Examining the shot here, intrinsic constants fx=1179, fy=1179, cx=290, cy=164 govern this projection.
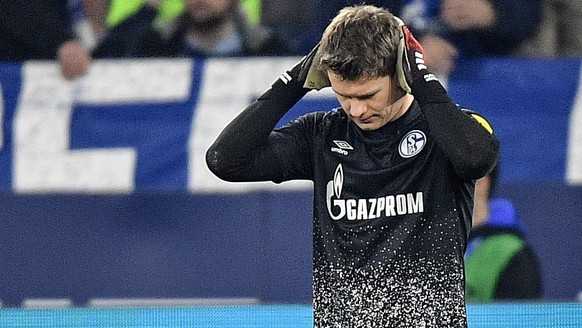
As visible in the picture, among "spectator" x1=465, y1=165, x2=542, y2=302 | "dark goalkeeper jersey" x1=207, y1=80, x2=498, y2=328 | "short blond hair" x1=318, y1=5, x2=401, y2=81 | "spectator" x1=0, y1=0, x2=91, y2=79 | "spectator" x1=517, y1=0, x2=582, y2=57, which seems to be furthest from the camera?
"spectator" x1=0, y1=0, x2=91, y2=79

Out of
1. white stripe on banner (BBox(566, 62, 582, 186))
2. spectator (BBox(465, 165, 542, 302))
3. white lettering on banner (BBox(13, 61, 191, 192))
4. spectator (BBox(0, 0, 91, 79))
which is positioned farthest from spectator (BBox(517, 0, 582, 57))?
spectator (BBox(0, 0, 91, 79))

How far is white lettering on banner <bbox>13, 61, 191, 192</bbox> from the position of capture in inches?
237

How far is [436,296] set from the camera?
2830mm

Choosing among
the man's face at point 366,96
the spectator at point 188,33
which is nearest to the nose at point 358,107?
the man's face at point 366,96

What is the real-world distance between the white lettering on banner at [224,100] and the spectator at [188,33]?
0.10 meters

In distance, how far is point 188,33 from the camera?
6.09 m

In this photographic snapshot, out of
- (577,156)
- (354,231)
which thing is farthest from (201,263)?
(354,231)

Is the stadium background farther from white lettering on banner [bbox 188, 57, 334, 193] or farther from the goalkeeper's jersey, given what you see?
the goalkeeper's jersey

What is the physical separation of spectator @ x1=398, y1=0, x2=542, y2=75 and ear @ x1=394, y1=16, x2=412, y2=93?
3.12 metres

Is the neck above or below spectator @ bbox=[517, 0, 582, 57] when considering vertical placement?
below

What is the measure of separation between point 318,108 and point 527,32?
113 centimetres

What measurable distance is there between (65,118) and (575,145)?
259cm

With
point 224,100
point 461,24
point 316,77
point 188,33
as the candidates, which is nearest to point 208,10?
point 188,33

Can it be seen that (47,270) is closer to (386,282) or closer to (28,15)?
(28,15)
